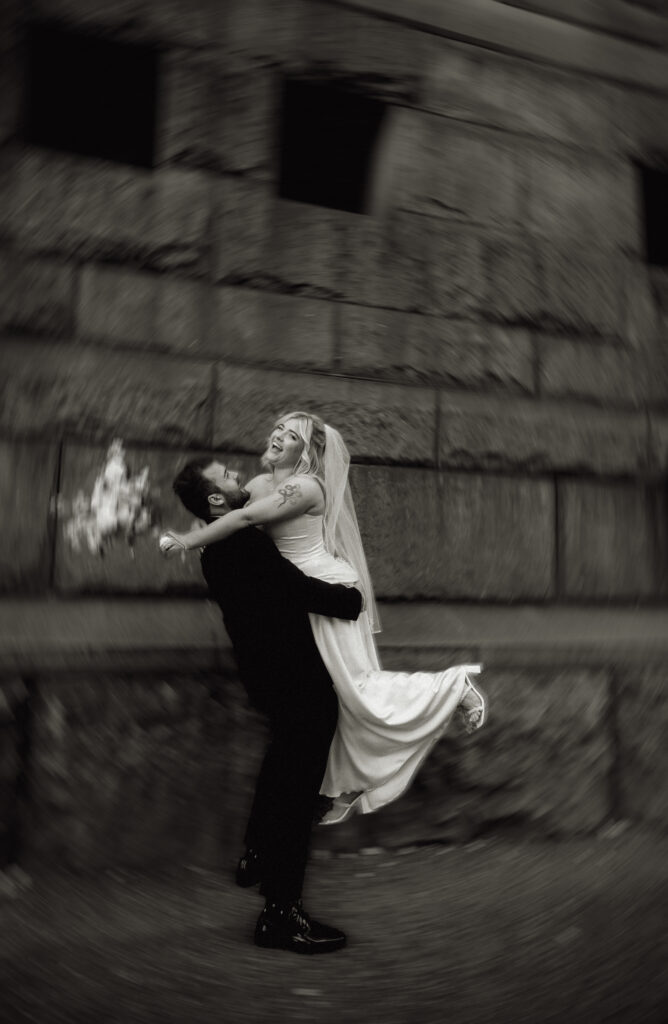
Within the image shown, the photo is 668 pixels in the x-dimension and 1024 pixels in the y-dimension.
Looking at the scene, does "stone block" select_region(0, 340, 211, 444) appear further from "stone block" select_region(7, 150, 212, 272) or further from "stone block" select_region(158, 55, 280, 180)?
"stone block" select_region(158, 55, 280, 180)

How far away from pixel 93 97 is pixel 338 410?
2.06 meters

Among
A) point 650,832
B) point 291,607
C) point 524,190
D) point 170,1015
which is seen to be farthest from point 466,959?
point 524,190

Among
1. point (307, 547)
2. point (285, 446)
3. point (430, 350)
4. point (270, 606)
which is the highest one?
point (430, 350)

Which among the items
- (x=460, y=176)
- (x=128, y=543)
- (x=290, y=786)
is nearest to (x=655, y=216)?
(x=460, y=176)

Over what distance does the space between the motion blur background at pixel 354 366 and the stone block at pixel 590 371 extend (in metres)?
0.02

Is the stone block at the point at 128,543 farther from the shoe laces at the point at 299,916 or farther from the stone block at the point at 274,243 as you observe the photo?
the shoe laces at the point at 299,916

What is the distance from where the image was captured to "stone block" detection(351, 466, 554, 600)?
3.74 metres

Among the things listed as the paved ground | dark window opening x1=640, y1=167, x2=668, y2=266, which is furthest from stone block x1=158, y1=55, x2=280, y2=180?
the paved ground

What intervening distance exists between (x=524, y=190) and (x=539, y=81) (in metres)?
0.64

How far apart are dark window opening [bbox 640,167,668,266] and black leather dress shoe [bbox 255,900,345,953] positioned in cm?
408

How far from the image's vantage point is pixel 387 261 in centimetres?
388

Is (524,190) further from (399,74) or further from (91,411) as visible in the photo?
(91,411)

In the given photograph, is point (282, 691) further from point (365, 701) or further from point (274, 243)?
point (274, 243)

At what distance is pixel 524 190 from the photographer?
414cm
